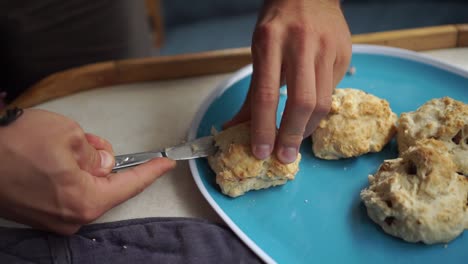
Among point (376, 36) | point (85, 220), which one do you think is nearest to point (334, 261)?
point (85, 220)

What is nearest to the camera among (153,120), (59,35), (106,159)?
(106,159)

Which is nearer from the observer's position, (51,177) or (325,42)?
(51,177)

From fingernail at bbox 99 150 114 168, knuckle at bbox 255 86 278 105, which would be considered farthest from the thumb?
knuckle at bbox 255 86 278 105

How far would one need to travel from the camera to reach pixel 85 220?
25.9 inches

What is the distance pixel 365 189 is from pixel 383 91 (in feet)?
0.93

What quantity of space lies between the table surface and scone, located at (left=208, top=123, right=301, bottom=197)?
65 millimetres

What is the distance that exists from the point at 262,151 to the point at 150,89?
1.37ft

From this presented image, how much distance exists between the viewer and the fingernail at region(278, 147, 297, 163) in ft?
2.35

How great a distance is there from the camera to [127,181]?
2.27ft

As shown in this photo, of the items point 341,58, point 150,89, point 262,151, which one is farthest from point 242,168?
point 150,89

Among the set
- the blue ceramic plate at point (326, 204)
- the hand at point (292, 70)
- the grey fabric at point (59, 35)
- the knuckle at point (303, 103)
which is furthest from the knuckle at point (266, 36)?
the grey fabric at point (59, 35)

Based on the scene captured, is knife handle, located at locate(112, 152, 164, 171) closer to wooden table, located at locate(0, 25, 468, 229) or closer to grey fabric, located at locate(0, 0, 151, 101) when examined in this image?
wooden table, located at locate(0, 25, 468, 229)

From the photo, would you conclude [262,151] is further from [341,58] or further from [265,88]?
[341,58]

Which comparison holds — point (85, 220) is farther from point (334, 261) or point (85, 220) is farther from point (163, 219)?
point (334, 261)
